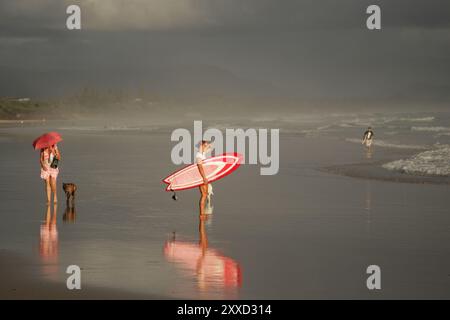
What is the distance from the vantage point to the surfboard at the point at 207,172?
18703mm

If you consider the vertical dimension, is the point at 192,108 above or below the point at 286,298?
above

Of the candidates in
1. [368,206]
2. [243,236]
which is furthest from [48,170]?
[368,206]

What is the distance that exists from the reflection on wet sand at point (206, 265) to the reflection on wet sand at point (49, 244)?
170cm

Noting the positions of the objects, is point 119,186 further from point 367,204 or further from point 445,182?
point 445,182

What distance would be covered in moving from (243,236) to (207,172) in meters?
4.00

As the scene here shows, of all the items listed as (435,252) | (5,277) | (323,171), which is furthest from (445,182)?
(5,277)

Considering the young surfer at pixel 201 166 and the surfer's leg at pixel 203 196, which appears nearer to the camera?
the young surfer at pixel 201 166

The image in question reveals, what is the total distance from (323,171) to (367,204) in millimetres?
8772

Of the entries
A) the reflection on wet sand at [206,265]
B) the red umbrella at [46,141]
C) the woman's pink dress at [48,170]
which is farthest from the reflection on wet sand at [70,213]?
the reflection on wet sand at [206,265]

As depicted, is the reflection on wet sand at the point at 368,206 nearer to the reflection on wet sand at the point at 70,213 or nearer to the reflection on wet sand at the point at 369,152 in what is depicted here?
the reflection on wet sand at the point at 70,213

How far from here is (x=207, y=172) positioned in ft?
61.6

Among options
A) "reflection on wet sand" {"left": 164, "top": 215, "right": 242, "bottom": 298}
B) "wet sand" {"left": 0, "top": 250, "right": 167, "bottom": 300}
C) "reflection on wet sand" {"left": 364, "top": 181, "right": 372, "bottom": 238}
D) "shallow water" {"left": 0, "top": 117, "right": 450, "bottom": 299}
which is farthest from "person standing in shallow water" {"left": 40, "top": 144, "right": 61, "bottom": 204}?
"wet sand" {"left": 0, "top": 250, "right": 167, "bottom": 300}

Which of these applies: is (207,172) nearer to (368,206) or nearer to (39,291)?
(368,206)
